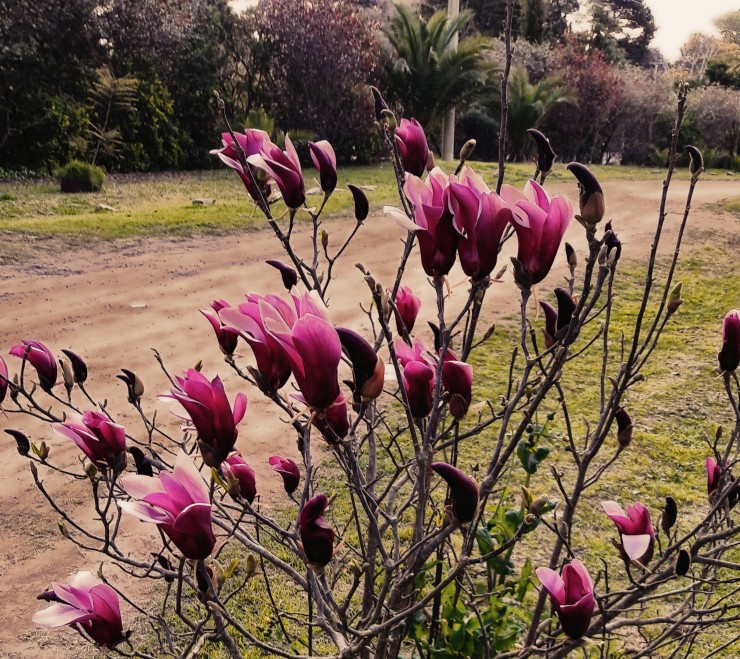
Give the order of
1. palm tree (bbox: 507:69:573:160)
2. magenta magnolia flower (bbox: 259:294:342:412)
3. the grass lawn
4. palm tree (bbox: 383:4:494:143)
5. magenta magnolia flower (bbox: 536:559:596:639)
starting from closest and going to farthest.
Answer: magenta magnolia flower (bbox: 259:294:342:412) → magenta magnolia flower (bbox: 536:559:596:639) → the grass lawn → palm tree (bbox: 383:4:494:143) → palm tree (bbox: 507:69:573:160)

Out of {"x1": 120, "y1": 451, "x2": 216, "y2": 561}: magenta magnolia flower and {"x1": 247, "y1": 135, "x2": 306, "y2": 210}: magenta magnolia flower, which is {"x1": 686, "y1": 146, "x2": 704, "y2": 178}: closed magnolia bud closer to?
{"x1": 247, "y1": 135, "x2": 306, "y2": 210}: magenta magnolia flower

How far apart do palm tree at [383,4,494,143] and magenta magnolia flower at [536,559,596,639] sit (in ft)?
51.6

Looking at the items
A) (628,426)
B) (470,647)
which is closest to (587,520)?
(470,647)

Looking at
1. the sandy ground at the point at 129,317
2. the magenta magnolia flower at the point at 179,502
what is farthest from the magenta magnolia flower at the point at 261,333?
the sandy ground at the point at 129,317

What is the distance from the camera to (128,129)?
1402 cm

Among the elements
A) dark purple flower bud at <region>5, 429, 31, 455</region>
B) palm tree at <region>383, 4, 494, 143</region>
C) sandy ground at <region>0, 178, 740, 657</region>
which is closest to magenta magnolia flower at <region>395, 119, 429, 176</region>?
dark purple flower bud at <region>5, 429, 31, 455</region>

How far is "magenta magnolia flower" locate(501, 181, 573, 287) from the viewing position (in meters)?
1.00

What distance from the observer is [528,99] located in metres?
18.0

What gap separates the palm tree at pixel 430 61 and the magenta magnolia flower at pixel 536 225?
15632 millimetres

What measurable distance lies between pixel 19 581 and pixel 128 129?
12761mm

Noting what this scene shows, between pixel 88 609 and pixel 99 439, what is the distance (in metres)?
0.26

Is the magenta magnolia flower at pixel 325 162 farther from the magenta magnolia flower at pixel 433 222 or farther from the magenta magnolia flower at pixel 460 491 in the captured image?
the magenta magnolia flower at pixel 460 491

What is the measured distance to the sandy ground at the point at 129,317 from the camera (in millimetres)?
2861

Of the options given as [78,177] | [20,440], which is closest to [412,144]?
[20,440]
